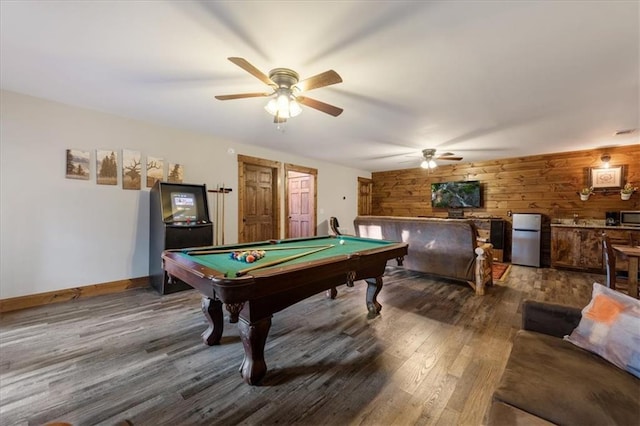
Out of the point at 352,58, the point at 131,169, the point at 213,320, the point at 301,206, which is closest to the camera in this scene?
the point at 352,58

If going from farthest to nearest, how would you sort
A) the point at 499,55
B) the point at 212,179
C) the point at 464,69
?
the point at 212,179, the point at 464,69, the point at 499,55

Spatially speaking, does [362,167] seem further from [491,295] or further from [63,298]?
[63,298]

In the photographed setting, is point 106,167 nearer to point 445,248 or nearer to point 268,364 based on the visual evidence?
point 268,364

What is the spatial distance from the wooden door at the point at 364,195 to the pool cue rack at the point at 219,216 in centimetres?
457

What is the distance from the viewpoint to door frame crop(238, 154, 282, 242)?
15.9ft

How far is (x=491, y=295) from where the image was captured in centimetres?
350

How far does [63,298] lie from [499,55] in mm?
5378

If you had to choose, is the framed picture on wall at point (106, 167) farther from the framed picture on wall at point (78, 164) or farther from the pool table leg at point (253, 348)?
the pool table leg at point (253, 348)

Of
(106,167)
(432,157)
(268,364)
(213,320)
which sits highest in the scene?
(432,157)

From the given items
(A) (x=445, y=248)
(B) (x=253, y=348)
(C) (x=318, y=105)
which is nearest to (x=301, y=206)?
(A) (x=445, y=248)

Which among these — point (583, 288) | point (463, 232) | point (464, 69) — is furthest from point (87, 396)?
point (583, 288)

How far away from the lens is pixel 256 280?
152 cm

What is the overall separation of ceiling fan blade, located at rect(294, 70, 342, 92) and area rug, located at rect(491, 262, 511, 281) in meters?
3.99

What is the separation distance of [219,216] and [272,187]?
4.59 ft
